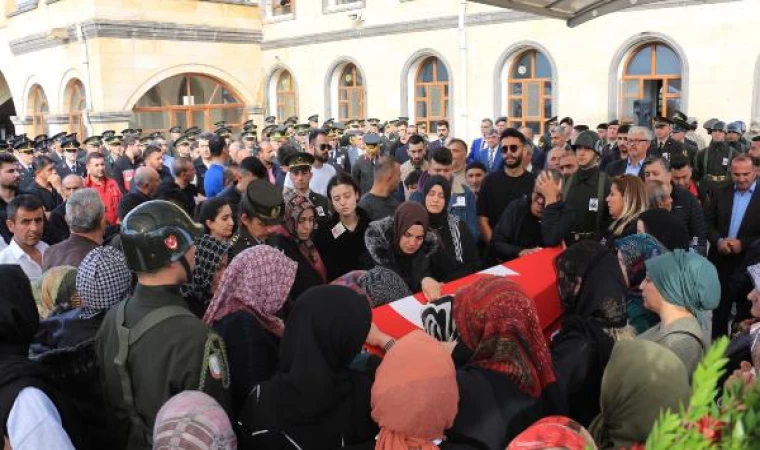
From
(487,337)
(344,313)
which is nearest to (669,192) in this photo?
(487,337)

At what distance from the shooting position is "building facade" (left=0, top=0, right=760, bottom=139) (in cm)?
1471

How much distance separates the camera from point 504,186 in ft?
18.5

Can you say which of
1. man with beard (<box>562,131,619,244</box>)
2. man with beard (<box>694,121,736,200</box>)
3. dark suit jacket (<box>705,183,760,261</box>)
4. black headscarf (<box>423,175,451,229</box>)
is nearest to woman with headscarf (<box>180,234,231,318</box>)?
black headscarf (<box>423,175,451,229</box>)

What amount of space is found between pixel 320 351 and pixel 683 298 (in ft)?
5.46

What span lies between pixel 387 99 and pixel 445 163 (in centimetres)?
1535

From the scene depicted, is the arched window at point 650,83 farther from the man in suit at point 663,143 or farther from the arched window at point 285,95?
the arched window at point 285,95

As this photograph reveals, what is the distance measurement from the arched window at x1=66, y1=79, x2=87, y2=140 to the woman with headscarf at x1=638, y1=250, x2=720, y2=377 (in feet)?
70.3

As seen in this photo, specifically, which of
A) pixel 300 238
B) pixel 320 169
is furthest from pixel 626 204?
pixel 320 169

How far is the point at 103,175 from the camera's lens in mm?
7332

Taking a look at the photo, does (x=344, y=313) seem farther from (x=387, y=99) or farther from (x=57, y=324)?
(x=387, y=99)

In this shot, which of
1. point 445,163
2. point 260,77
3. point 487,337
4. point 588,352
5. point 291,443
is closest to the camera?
point 291,443

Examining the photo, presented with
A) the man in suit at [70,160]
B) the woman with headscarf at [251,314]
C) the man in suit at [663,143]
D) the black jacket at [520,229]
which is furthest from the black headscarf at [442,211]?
the man in suit at [70,160]

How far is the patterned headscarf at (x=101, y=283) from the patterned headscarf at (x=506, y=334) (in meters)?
1.36

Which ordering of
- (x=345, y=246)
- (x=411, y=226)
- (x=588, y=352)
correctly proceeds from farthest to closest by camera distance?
1. (x=345, y=246)
2. (x=411, y=226)
3. (x=588, y=352)
